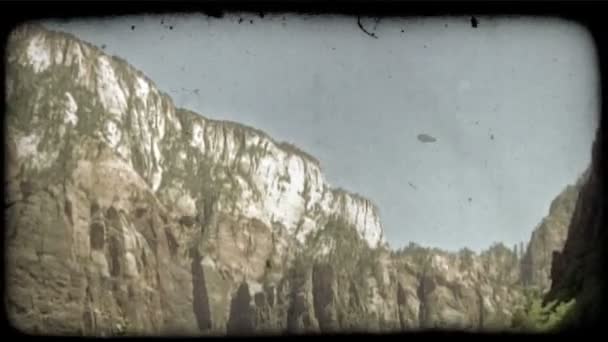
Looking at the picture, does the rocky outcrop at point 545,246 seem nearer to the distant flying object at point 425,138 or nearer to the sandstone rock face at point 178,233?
the sandstone rock face at point 178,233

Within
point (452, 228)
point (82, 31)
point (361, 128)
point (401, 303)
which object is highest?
point (82, 31)

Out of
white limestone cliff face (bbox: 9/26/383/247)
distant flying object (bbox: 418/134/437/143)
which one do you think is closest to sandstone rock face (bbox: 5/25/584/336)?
white limestone cliff face (bbox: 9/26/383/247)

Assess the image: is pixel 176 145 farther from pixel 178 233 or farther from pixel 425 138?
pixel 425 138

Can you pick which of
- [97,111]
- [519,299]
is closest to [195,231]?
[97,111]

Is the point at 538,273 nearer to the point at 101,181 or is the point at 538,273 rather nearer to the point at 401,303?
the point at 401,303

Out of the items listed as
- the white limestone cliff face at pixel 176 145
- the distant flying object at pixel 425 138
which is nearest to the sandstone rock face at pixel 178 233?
the white limestone cliff face at pixel 176 145

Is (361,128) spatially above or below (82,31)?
below

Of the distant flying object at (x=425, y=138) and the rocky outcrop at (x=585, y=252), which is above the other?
the distant flying object at (x=425, y=138)
